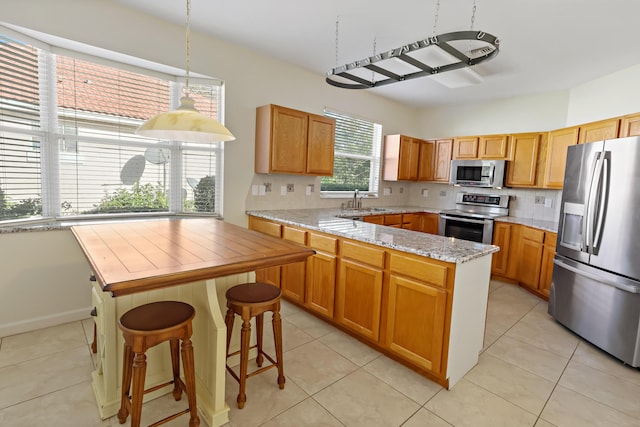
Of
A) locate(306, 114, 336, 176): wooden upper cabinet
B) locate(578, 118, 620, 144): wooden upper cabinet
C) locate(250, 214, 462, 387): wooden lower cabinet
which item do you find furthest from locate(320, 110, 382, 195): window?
locate(578, 118, 620, 144): wooden upper cabinet

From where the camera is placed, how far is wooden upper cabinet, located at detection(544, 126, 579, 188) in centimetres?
388

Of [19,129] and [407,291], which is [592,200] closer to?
[407,291]

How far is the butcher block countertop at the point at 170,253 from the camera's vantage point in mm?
1337

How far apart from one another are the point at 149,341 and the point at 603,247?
3369mm

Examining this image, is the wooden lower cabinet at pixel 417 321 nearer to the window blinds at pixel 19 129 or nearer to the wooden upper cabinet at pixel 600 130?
the wooden upper cabinet at pixel 600 130

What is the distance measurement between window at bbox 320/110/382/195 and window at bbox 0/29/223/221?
1.81 meters

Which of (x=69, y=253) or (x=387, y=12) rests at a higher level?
(x=387, y=12)

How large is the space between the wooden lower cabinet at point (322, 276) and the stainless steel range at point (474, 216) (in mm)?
2674

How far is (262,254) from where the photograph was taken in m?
1.77

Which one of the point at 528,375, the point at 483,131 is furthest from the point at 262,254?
the point at 483,131

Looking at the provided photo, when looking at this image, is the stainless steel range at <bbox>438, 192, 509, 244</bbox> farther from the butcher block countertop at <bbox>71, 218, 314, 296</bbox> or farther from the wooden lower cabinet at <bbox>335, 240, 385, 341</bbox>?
the butcher block countertop at <bbox>71, 218, 314, 296</bbox>

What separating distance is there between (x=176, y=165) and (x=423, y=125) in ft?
14.5

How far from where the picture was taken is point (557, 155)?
401 cm

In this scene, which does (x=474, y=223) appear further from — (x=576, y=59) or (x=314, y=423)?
(x=314, y=423)
